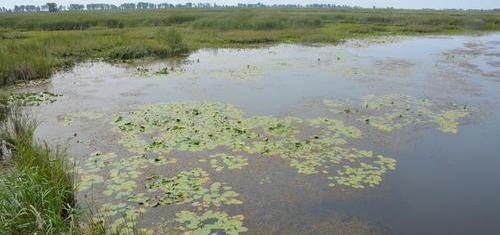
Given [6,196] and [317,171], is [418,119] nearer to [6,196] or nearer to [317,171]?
[317,171]

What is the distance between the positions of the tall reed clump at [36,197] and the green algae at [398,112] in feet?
21.2

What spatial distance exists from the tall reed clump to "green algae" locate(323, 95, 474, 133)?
6.46m

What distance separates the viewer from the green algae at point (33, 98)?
11.1m

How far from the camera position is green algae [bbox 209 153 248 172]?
6945 mm

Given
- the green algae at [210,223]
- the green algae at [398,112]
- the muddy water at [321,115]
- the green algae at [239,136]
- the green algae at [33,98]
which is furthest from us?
the green algae at [33,98]

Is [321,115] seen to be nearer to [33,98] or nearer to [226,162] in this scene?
[226,162]

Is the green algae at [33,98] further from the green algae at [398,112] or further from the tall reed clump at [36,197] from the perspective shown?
the green algae at [398,112]

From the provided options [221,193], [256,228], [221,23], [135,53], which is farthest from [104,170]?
[221,23]

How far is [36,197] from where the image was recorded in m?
4.81

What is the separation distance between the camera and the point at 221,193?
602cm

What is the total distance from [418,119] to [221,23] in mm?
27119

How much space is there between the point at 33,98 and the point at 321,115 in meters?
7.93

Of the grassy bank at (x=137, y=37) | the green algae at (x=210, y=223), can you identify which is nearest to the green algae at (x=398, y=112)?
the green algae at (x=210, y=223)

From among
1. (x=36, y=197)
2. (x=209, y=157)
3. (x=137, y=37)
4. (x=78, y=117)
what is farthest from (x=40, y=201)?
(x=137, y=37)
